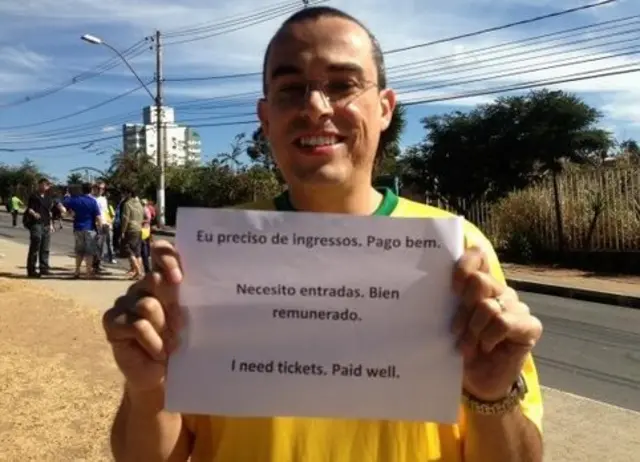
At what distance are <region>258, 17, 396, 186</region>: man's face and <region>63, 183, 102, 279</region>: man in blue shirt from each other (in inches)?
465

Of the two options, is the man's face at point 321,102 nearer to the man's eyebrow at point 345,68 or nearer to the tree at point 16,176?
the man's eyebrow at point 345,68

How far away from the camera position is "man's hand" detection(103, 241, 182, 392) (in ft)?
4.48

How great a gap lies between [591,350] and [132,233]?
771cm

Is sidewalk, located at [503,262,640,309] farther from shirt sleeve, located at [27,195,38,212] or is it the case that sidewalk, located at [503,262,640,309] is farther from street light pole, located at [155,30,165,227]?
street light pole, located at [155,30,165,227]

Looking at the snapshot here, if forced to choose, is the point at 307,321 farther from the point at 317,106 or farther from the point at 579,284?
the point at 579,284

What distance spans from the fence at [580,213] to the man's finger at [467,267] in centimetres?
1574

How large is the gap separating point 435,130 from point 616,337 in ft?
94.5

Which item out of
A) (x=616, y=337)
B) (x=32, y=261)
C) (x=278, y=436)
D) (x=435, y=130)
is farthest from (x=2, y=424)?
(x=435, y=130)

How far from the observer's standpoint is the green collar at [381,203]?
171 centimetres

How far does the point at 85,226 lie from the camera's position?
1296 cm

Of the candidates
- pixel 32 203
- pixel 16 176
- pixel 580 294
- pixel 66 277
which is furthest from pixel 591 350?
pixel 16 176

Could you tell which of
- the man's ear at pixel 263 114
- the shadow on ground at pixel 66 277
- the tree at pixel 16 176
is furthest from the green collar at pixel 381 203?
the tree at pixel 16 176

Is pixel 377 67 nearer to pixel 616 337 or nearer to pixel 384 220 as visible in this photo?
pixel 384 220

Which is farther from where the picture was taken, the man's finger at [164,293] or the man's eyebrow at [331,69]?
the man's eyebrow at [331,69]
